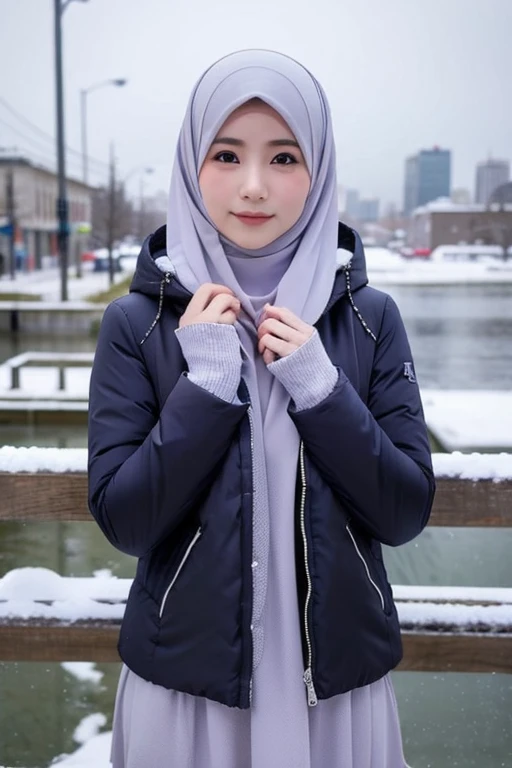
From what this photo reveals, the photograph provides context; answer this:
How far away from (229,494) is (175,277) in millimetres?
332

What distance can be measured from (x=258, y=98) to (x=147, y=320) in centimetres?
36

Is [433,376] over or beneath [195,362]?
beneath

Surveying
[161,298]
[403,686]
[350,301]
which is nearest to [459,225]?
[403,686]

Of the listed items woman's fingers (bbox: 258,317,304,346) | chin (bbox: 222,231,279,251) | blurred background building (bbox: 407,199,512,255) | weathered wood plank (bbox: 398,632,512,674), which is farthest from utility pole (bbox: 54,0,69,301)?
blurred background building (bbox: 407,199,512,255)

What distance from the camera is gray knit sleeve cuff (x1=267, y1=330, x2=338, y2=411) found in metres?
1.10

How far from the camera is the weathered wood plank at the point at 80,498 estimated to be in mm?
1775

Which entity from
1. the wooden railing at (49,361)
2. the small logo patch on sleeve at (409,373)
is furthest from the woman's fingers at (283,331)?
the wooden railing at (49,361)

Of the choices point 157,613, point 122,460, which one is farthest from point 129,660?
point 122,460

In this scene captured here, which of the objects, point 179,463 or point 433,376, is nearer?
point 179,463

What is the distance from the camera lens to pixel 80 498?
1781 millimetres

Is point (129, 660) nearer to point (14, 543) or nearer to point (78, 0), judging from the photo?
point (14, 543)

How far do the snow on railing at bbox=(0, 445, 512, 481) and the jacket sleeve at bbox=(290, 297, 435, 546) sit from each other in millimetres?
575

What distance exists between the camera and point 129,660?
47.8 inches

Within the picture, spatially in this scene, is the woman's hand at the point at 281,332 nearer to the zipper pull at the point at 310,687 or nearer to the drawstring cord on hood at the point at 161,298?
the drawstring cord on hood at the point at 161,298
